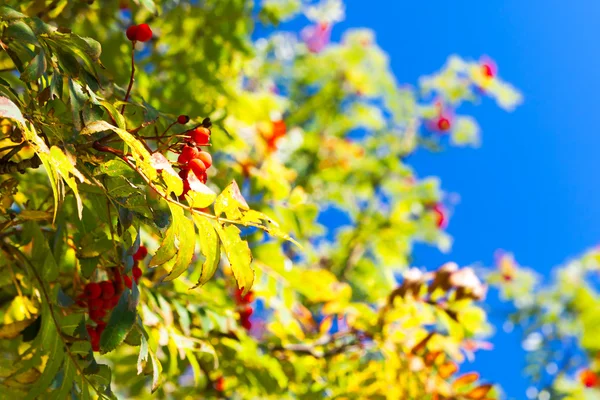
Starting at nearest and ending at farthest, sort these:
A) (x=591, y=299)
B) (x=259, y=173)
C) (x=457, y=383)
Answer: (x=457, y=383)
(x=259, y=173)
(x=591, y=299)

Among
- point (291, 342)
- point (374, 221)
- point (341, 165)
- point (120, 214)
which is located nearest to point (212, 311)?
point (291, 342)

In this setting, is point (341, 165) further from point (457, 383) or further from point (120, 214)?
point (120, 214)

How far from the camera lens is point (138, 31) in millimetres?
1187

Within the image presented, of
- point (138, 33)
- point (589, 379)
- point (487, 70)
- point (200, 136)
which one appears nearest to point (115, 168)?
point (200, 136)

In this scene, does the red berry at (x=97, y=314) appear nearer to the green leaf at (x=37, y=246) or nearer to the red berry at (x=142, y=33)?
the green leaf at (x=37, y=246)

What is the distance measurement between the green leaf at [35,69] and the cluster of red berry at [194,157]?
0.21 meters

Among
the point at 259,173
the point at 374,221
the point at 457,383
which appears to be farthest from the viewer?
the point at 374,221

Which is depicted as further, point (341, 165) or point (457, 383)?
point (341, 165)

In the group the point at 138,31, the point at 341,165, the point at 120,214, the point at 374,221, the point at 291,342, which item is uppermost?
the point at 341,165

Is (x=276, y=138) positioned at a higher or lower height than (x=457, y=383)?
higher

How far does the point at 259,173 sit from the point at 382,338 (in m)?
0.66

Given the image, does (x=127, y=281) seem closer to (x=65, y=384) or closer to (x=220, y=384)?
(x=65, y=384)

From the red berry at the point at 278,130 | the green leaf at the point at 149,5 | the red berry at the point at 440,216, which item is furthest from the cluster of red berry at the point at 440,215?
the green leaf at the point at 149,5

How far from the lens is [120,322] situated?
1001 mm
